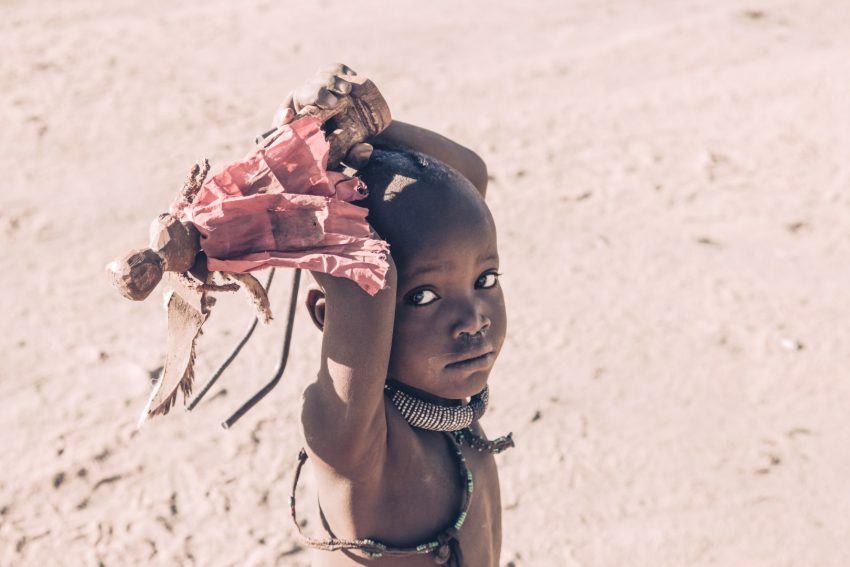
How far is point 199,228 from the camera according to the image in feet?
5.07

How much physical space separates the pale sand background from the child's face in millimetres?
1627

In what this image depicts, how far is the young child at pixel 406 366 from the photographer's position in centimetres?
167

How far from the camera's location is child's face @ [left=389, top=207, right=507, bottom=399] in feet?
5.87

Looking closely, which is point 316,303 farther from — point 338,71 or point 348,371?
point 338,71

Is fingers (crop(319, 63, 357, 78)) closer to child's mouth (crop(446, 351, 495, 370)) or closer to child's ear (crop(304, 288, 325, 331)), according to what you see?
child's ear (crop(304, 288, 325, 331))

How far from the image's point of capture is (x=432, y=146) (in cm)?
210

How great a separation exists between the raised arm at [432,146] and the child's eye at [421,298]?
35cm

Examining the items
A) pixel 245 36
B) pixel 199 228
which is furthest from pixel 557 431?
pixel 245 36

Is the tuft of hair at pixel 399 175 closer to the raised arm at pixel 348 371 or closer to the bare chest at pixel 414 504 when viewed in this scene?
the raised arm at pixel 348 371

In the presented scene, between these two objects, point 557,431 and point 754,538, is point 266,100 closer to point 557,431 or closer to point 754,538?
point 557,431

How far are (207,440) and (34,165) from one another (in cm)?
275

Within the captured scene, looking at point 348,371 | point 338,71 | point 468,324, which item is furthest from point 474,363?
point 338,71

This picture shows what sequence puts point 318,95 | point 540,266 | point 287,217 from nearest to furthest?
point 287,217 → point 318,95 → point 540,266

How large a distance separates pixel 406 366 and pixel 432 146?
524 mm
